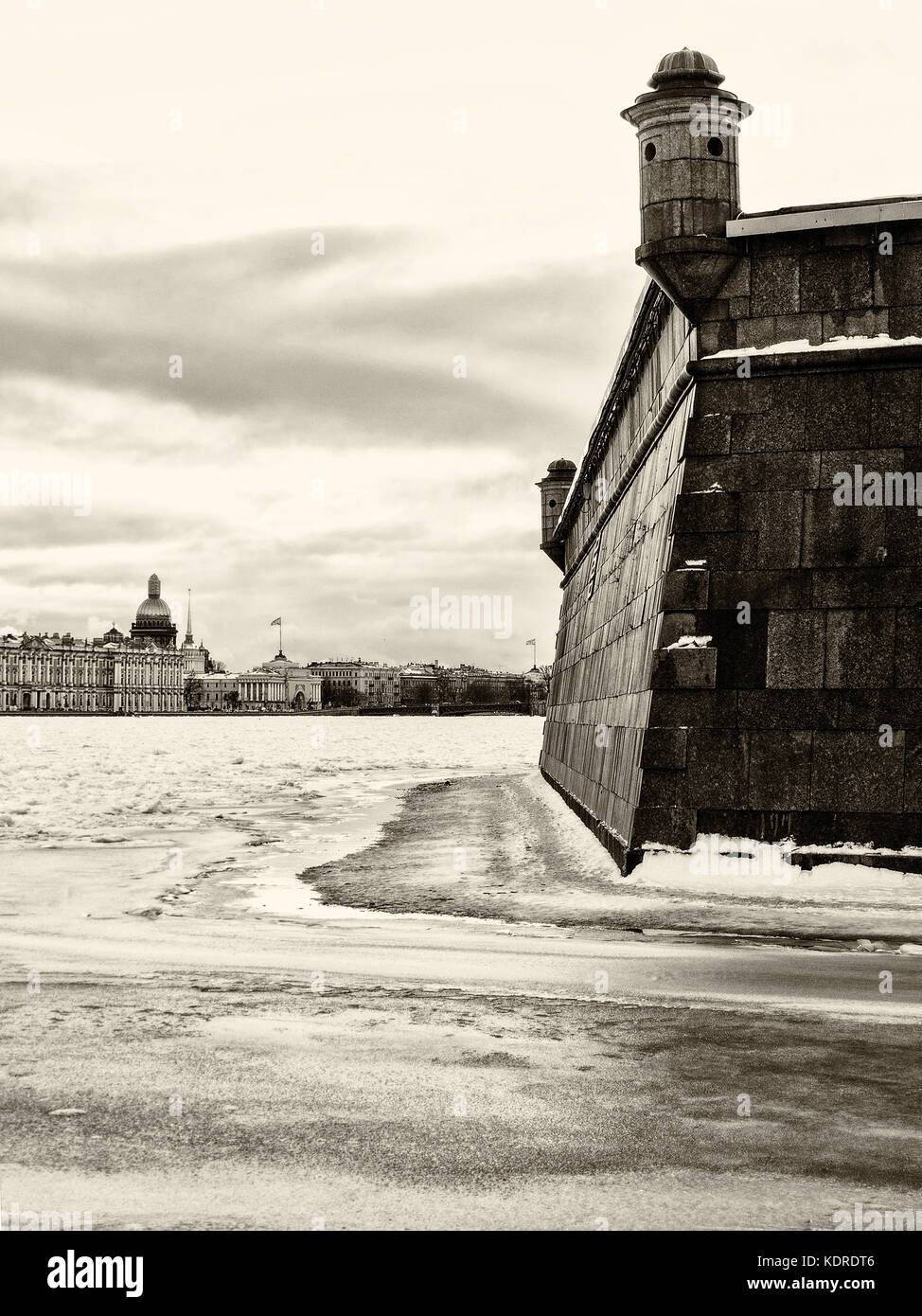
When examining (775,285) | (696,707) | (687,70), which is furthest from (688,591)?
(687,70)

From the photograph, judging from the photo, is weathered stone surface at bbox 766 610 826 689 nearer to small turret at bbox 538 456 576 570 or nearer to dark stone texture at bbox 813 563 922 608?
A: dark stone texture at bbox 813 563 922 608

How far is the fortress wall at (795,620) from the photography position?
11.8 metres

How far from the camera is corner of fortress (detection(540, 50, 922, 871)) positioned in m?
11.9

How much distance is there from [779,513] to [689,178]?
338 centimetres

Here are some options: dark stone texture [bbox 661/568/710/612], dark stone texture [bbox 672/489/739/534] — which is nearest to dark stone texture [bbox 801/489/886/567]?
dark stone texture [bbox 672/489/739/534]

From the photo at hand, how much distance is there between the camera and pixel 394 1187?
179 inches

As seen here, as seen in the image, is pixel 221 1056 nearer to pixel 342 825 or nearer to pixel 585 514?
pixel 342 825

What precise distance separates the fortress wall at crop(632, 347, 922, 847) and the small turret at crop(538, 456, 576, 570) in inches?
1050

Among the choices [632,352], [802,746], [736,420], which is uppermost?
[632,352]

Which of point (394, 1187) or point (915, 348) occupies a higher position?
point (915, 348)

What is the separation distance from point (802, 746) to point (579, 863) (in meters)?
3.15

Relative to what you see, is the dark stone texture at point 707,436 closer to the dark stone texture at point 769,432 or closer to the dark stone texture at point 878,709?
the dark stone texture at point 769,432

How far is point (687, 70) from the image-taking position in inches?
497
